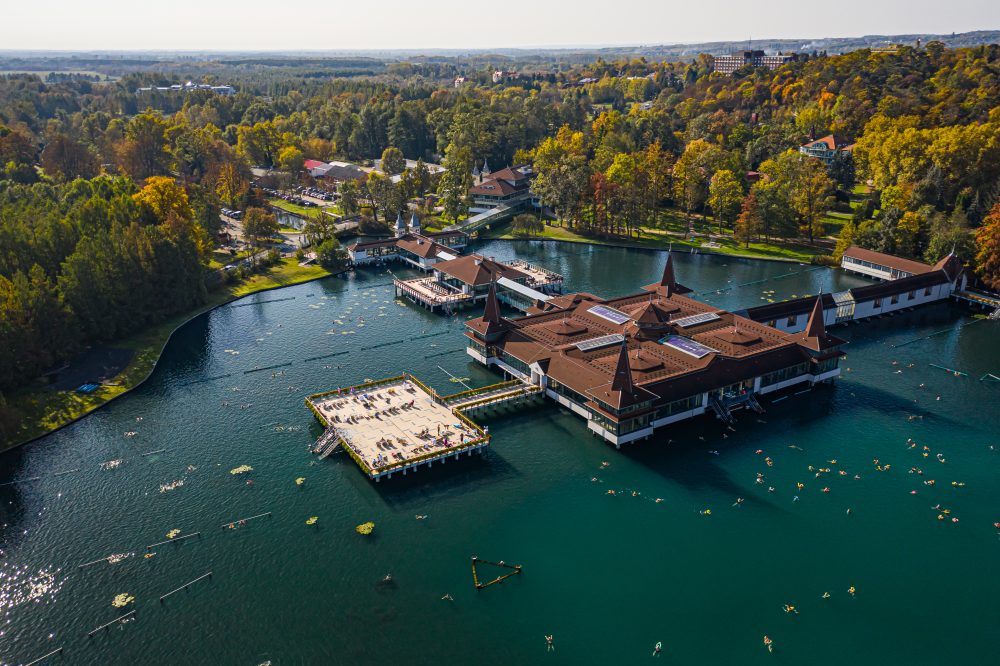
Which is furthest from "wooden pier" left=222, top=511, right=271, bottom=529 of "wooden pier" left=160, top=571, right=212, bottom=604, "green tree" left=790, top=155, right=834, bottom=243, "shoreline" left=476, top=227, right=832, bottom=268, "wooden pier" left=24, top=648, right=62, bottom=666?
"green tree" left=790, top=155, right=834, bottom=243

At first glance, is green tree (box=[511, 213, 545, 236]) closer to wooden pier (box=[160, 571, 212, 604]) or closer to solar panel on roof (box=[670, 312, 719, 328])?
solar panel on roof (box=[670, 312, 719, 328])

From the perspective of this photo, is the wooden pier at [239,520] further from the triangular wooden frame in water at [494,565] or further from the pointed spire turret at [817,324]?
the pointed spire turret at [817,324]

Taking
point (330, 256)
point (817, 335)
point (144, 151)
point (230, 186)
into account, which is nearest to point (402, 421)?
point (817, 335)

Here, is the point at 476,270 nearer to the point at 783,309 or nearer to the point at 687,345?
the point at 687,345

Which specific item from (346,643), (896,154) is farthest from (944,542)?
(896,154)

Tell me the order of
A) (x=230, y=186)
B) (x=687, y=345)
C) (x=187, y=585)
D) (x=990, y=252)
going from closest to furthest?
(x=187, y=585) → (x=687, y=345) → (x=990, y=252) → (x=230, y=186)

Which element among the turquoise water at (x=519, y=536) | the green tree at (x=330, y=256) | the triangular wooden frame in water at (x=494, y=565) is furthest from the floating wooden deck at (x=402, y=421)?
the green tree at (x=330, y=256)

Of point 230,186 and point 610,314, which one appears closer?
point 610,314
